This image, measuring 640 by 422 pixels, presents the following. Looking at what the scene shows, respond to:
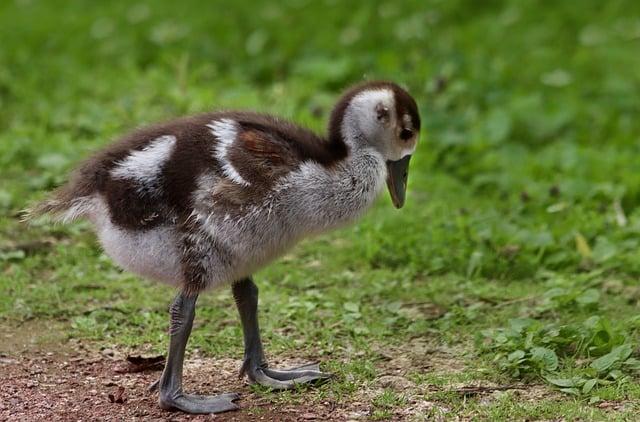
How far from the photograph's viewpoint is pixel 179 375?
5.52 m

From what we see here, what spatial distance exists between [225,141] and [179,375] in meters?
1.10

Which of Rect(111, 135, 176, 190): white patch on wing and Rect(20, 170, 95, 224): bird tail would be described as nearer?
Rect(111, 135, 176, 190): white patch on wing

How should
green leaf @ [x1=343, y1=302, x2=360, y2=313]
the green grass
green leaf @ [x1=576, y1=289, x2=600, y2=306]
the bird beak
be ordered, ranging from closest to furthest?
1. the bird beak
2. the green grass
3. green leaf @ [x1=576, y1=289, x2=600, y2=306]
4. green leaf @ [x1=343, y1=302, x2=360, y2=313]

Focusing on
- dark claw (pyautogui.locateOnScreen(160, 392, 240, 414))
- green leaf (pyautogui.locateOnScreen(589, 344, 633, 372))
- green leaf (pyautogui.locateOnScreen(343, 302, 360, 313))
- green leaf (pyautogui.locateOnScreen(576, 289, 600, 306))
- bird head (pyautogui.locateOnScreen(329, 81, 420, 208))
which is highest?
bird head (pyautogui.locateOnScreen(329, 81, 420, 208))

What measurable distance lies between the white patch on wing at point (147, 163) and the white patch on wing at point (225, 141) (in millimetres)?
204

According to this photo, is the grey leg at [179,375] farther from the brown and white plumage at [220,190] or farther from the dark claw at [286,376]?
the dark claw at [286,376]

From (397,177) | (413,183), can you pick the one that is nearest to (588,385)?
(397,177)

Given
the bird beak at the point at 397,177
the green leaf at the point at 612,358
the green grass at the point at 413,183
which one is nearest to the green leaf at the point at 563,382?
the green grass at the point at 413,183

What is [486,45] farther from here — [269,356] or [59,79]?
[269,356]

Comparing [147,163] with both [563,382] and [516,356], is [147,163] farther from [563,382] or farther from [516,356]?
[563,382]

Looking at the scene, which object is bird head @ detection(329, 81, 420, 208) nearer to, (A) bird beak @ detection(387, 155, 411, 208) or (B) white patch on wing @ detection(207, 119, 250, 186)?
(A) bird beak @ detection(387, 155, 411, 208)

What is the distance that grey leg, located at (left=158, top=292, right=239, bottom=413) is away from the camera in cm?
548

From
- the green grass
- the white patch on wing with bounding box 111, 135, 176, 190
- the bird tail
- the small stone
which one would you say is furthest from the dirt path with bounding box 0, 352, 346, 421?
the white patch on wing with bounding box 111, 135, 176, 190

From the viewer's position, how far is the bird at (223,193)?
546cm
